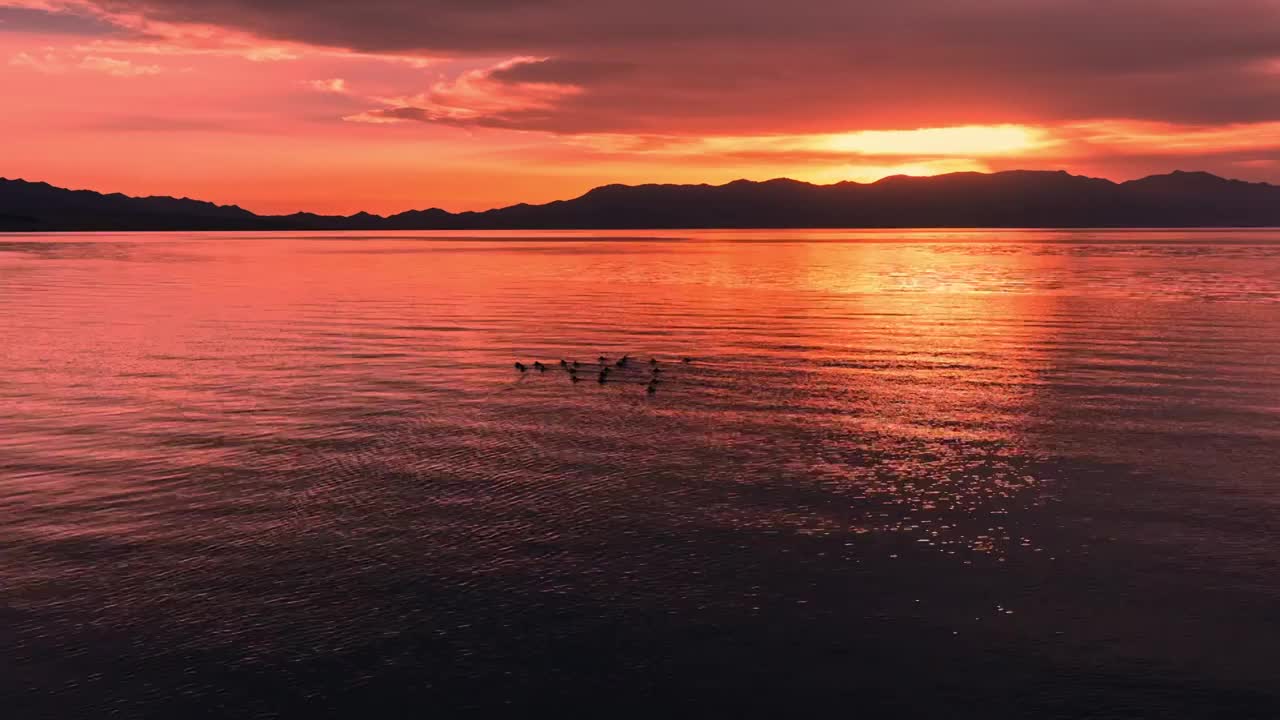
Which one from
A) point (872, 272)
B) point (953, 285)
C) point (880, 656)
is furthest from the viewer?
point (872, 272)

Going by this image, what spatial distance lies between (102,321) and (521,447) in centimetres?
4113

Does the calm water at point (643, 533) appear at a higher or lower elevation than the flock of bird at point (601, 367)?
lower

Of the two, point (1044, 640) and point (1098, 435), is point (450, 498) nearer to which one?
point (1044, 640)

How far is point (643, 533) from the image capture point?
60.6 feet

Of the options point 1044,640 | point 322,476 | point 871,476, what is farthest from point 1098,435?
point 322,476

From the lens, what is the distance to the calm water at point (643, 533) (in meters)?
13.0

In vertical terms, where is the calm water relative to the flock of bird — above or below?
below

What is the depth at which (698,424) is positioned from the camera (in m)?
28.3

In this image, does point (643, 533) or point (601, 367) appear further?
point (601, 367)

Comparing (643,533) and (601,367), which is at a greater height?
(601,367)

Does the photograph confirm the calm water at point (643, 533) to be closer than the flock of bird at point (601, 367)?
Yes

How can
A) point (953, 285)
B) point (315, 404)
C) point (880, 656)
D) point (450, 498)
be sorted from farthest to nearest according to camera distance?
point (953, 285) → point (315, 404) → point (450, 498) → point (880, 656)

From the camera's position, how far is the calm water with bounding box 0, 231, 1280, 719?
13.0m

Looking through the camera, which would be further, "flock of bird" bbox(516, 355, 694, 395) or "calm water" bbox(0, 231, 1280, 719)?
"flock of bird" bbox(516, 355, 694, 395)
